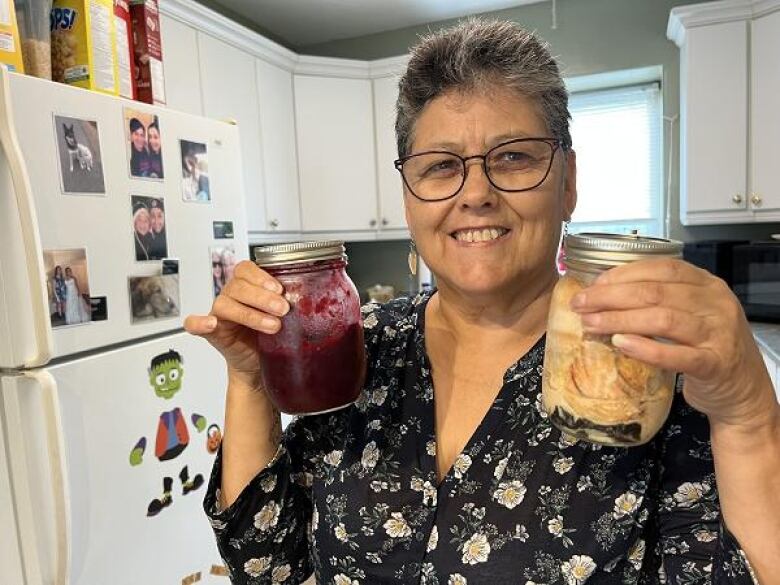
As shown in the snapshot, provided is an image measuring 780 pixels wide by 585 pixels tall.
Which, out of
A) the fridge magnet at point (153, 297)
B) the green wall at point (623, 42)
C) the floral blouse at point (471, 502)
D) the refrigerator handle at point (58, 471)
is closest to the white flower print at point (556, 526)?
the floral blouse at point (471, 502)

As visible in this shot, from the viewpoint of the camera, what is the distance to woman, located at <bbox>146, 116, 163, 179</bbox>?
4.93 ft

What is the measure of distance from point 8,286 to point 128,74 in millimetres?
655

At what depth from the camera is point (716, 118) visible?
2.66 m

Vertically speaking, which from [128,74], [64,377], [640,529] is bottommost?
[640,529]

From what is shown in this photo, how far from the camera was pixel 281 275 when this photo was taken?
0.73 meters

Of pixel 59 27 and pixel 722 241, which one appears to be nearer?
pixel 59 27

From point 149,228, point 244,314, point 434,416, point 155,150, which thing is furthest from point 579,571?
point 155,150

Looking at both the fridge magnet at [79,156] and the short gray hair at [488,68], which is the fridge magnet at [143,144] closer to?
the fridge magnet at [79,156]

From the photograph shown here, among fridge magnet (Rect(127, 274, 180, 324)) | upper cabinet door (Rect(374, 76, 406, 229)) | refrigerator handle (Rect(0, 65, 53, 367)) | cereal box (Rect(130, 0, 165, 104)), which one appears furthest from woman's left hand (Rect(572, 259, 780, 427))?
upper cabinet door (Rect(374, 76, 406, 229))

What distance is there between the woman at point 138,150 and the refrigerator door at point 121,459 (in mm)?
408

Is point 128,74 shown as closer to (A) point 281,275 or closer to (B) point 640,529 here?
(A) point 281,275

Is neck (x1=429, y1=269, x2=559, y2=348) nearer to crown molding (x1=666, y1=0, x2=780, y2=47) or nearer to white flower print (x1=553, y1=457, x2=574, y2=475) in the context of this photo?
white flower print (x1=553, y1=457, x2=574, y2=475)

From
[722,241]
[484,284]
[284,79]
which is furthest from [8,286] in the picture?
[722,241]

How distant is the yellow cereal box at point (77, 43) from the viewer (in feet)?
4.67
